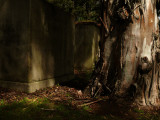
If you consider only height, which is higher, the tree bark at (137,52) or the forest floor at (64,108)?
the tree bark at (137,52)

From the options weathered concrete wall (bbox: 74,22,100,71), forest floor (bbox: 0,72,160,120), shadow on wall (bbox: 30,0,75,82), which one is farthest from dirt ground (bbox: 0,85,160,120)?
weathered concrete wall (bbox: 74,22,100,71)

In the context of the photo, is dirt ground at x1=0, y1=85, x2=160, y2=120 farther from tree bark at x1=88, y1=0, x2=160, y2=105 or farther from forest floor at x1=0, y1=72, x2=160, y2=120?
tree bark at x1=88, y1=0, x2=160, y2=105

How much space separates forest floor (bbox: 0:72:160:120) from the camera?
115 inches

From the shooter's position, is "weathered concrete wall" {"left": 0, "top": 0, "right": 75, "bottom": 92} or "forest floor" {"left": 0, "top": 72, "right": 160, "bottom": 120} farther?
"weathered concrete wall" {"left": 0, "top": 0, "right": 75, "bottom": 92}

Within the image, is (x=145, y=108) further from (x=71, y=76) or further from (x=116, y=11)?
(x=71, y=76)

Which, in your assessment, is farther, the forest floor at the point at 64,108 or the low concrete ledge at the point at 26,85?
the low concrete ledge at the point at 26,85

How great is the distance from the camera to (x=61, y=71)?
5469 millimetres

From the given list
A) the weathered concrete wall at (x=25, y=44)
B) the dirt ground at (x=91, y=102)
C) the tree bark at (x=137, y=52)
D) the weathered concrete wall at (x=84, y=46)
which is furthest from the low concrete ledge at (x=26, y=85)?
the weathered concrete wall at (x=84, y=46)

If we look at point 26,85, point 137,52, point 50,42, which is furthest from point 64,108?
point 50,42

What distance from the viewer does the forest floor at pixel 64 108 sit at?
2928 mm

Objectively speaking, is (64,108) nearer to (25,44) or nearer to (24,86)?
(24,86)

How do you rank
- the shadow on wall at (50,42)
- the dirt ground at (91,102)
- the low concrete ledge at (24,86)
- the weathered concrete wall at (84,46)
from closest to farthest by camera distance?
the dirt ground at (91,102) < the low concrete ledge at (24,86) < the shadow on wall at (50,42) < the weathered concrete wall at (84,46)

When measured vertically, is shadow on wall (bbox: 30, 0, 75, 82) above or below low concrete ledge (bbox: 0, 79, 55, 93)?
above

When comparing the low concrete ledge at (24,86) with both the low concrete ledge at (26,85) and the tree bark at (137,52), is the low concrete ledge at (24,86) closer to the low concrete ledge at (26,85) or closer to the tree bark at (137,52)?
the low concrete ledge at (26,85)
